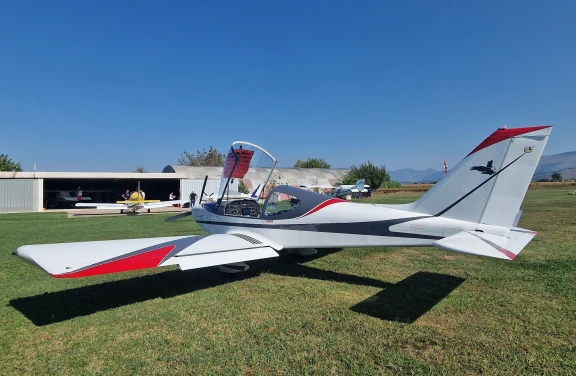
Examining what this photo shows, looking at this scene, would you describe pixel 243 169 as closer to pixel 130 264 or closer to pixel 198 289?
pixel 198 289

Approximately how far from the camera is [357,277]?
609 cm

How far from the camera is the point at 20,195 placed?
86.8ft

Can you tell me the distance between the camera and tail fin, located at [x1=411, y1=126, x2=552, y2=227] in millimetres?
4523

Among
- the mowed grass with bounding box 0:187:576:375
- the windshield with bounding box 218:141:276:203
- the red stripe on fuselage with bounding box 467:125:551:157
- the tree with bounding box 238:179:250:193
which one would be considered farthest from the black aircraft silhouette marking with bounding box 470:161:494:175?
the tree with bounding box 238:179:250:193

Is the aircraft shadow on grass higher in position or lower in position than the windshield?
lower

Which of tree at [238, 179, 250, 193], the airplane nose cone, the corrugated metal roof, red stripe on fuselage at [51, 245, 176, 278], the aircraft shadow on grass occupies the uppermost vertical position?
the corrugated metal roof

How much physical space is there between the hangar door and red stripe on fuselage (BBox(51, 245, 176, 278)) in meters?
27.9

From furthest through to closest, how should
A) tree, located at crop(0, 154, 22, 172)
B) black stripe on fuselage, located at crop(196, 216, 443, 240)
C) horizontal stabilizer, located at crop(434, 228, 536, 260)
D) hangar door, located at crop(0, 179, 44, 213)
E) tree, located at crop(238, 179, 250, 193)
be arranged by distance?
1. tree, located at crop(0, 154, 22, 172)
2. hangar door, located at crop(0, 179, 44, 213)
3. tree, located at crop(238, 179, 250, 193)
4. black stripe on fuselage, located at crop(196, 216, 443, 240)
5. horizontal stabilizer, located at crop(434, 228, 536, 260)

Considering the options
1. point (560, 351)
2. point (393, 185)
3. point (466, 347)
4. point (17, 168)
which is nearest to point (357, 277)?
point (466, 347)

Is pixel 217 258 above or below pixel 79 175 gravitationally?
below

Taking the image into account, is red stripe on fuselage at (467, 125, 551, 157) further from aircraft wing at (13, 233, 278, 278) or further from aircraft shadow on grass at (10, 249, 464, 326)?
aircraft wing at (13, 233, 278, 278)

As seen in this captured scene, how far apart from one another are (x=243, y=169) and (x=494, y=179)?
497 cm

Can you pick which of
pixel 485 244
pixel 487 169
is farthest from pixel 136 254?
pixel 487 169

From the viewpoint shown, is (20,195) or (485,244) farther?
(20,195)
